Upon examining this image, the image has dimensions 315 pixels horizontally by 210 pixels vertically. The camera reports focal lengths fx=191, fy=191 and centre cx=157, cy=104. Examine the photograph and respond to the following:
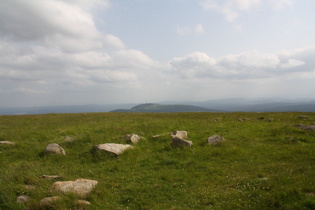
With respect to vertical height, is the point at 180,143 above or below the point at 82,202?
above

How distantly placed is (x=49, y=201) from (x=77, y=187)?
57.3 inches

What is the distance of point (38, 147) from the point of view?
1684 cm

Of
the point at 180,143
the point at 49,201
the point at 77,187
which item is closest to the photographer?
the point at 49,201

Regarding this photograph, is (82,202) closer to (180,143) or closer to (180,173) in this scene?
(180,173)

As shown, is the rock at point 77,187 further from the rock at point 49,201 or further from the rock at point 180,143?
the rock at point 180,143

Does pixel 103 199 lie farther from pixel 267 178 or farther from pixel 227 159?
pixel 227 159

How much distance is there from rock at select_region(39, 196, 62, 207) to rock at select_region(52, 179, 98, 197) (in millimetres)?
613

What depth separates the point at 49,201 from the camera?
7.39 meters

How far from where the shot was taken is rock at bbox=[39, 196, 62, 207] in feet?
23.9

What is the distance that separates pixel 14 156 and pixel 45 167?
4.93 metres

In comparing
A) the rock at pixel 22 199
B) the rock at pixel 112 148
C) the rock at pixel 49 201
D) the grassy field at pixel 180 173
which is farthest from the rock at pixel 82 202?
the rock at pixel 112 148

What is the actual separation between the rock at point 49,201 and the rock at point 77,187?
61 centimetres

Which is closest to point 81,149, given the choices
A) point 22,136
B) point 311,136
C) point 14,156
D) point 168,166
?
point 14,156

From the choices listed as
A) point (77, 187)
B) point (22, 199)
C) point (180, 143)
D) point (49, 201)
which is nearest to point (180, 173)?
point (180, 143)
